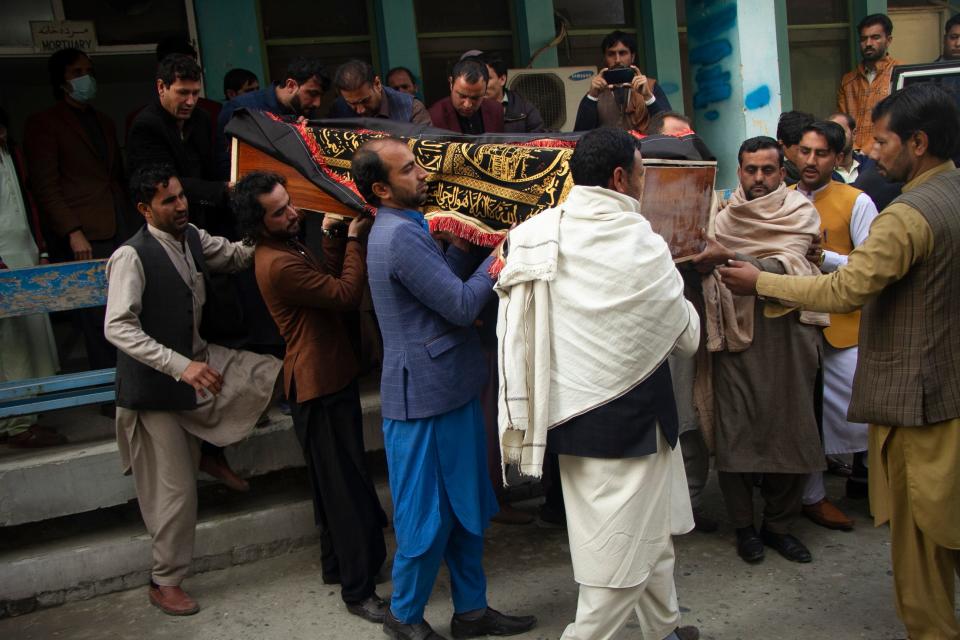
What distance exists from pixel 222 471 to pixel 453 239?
166cm

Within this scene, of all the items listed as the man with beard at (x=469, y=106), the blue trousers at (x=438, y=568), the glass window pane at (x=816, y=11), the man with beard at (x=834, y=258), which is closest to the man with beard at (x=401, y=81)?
the man with beard at (x=469, y=106)

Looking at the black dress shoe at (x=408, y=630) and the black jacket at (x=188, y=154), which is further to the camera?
the black jacket at (x=188, y=154)

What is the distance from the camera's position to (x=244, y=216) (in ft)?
10.7

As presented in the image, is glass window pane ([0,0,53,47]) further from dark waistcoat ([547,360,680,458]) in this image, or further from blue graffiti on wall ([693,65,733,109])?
dark waistcoat ([547,360,680,458])

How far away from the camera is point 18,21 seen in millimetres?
5758

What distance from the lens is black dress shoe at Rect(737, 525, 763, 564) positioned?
3758mm

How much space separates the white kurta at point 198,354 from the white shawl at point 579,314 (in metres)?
1.50

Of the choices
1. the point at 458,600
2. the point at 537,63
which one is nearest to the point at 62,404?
the point at 458,600

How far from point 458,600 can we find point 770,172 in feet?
7.38

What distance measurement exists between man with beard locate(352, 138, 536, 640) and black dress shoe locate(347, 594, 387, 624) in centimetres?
27

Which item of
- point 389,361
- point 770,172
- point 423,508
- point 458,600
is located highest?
point 770,172

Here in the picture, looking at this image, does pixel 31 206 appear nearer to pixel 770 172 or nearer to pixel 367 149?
pixel 367 149

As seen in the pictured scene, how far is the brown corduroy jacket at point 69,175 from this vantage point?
14.9 ft

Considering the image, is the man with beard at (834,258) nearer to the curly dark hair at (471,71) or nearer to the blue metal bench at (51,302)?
the curly dark hair at (471,71)
